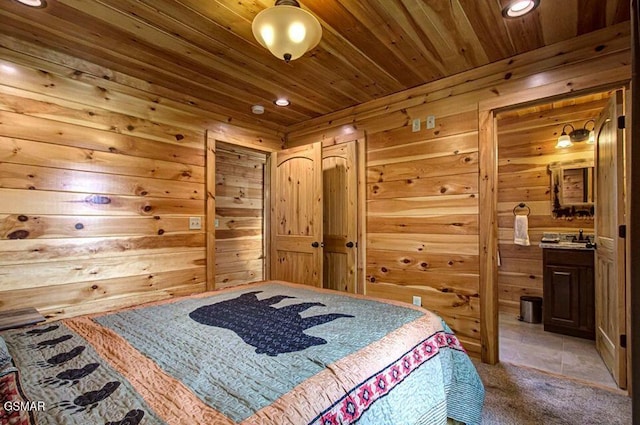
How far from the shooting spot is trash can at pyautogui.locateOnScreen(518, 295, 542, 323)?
3.59 m

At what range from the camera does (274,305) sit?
1.74m

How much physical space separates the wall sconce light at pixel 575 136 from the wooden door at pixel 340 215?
8.09 feet

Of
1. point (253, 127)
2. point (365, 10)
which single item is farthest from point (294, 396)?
point (253, 127)

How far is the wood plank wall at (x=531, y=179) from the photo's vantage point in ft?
12.0

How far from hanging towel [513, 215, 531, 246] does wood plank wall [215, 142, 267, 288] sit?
11.2 ft

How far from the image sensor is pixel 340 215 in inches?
141

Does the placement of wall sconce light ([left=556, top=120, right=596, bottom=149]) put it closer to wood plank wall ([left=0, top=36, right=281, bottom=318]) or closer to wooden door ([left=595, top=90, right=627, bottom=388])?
wooden door ([left=595, top=90, right=627, bottom=388])

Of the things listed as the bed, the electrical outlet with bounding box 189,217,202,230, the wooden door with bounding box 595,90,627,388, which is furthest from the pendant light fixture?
the wooden door with bounding box 595,90,627,388

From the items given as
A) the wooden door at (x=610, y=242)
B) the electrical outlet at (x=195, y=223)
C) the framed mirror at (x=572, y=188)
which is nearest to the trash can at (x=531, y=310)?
the wooden door at (x=610, y=242)

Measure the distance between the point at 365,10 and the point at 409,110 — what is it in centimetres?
136

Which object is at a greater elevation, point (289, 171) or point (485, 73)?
point (485, 73)

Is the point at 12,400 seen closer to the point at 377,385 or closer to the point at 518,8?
the point at 377,385

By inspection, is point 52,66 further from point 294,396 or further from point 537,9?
point 537,9

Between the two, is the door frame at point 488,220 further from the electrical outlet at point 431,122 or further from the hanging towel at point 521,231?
the hanging towel at point 521,231
